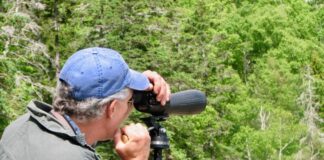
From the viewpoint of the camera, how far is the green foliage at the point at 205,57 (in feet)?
46.6

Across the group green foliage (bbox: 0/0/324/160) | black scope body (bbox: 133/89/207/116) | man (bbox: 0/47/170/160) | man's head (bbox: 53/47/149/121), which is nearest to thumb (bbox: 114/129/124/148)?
man (bbox: 0/47/170/160)

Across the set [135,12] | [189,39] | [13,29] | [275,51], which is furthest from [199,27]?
[13,29]

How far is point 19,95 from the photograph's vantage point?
38.0ft

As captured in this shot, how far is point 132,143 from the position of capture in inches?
89.0

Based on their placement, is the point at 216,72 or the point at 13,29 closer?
the point at 13,29

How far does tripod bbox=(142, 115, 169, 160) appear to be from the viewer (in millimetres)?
2710

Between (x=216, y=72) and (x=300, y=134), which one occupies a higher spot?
(x=216, y=72)

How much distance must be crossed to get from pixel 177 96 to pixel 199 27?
28156 mm

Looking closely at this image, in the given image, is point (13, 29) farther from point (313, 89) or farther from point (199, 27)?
point (313, 89)

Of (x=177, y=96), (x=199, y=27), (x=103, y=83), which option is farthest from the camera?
(x=199, y=27)

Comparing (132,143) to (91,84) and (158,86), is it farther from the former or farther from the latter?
(158,86)

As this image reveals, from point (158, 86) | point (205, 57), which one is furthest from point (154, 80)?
point (205, 57)

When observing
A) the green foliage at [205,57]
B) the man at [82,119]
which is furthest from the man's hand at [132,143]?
the green foliage at [205,57]

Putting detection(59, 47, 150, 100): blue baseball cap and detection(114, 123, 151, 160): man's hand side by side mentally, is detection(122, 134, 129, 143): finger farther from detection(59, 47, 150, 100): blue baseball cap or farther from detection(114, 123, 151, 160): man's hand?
detection(59, 47, 150, 100): blue baseball cap
